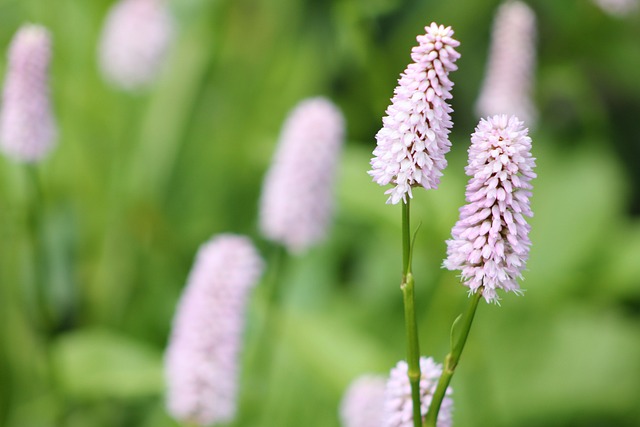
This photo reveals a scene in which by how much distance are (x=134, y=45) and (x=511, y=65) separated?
1.38 metres

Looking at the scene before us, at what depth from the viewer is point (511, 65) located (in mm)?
2545

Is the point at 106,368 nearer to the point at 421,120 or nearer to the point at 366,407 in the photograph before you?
the point at 366,407

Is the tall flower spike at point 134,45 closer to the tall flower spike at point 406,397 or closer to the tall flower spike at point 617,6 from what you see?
the tall flower spike at point 617,6

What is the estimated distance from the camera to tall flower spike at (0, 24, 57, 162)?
82.2 inches

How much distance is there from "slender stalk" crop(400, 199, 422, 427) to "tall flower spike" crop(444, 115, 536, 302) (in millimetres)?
60

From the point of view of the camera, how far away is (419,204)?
307 cm

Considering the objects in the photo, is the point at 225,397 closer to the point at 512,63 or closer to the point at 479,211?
the point at 479,211

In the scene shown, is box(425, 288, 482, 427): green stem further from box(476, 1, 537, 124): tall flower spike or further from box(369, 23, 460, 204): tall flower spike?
box(476, 1, 537, 124): tall flower spike

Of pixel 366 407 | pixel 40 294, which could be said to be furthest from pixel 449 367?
pixel 40 294

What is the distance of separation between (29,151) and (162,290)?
3.73 ft

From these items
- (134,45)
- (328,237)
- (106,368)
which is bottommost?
(106,368)

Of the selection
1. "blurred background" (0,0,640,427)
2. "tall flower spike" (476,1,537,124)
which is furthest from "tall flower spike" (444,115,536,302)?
"blurred background" (0,0,640,427)

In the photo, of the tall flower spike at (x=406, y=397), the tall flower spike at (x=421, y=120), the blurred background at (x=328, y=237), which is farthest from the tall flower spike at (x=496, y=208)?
the blurred background at (x=328, y=237)

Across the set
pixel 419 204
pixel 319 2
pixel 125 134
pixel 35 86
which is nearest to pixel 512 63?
pixel 419 204
